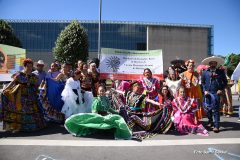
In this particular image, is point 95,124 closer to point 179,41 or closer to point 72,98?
point 72,98

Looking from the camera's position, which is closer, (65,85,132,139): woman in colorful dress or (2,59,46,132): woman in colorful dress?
(65,85,132,139): woman in colorful dress

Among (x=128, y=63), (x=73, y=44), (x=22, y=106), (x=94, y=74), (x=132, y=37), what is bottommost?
(x=22, y=106)

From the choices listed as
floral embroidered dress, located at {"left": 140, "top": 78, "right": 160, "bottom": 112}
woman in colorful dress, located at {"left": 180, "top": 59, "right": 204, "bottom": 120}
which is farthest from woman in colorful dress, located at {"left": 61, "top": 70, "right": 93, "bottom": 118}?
woman in colorful dress, located at {"left": 180, "top": 59, "right": 204, "bottom": 120}

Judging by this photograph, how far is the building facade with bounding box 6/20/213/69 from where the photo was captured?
59.7 meters

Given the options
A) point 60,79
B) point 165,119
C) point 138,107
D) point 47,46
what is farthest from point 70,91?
point 47,46

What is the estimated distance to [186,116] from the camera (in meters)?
8.14

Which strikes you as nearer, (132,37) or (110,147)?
(110,147)

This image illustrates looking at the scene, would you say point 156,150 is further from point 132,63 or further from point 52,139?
point 132,63

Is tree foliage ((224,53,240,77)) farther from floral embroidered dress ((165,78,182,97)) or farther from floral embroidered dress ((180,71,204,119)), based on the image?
floral embroidered dress ((165,78,182,97))

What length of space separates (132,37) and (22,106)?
6070 centimetres

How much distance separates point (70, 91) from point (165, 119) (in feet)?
8.56

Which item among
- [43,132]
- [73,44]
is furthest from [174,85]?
[73,44]

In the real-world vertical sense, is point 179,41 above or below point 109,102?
above

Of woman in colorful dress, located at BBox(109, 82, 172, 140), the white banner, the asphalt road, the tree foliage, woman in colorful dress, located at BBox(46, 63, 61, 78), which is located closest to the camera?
the asphalt road
